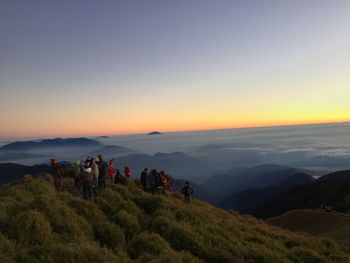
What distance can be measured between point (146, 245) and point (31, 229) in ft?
9.96

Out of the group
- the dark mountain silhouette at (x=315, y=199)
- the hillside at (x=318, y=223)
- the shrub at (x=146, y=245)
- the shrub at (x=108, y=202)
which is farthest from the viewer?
the dark mountain silhouette at (x=315, y=199)

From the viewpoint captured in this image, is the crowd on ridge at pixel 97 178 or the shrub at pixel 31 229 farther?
the crowd on ridge at pixel 97 178

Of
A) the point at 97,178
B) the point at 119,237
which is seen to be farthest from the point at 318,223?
the point at 119,237

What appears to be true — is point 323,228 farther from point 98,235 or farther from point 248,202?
point 248,202

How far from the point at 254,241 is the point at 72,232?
682 cm

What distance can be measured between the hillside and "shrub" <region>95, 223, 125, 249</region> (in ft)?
60.7

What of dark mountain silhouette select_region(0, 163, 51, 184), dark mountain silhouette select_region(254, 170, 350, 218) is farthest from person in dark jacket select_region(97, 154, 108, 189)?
dark mountain silhouette select_region(0, 163, 51, 184)

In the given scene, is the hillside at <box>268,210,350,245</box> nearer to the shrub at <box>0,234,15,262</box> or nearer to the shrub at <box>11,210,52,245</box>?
the shrub at <box>11,210,52,245</box>

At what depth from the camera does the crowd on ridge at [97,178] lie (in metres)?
14.7

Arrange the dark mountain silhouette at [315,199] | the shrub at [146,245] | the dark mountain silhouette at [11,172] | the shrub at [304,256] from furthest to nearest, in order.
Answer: the dark mountain silhouette at [11,172] → the dark mountain silhouette at [315,199] → the shrub at [304,256] → the shrub at [146,245]

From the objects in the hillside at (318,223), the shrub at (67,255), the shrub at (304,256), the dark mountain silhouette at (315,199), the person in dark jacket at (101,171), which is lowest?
the dark mountain silhouette at (315,199)

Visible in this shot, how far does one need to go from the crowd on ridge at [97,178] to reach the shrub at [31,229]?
5.01 m

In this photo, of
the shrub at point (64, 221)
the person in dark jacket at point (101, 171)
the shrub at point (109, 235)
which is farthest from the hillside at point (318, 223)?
the shrub at point (64, 221)

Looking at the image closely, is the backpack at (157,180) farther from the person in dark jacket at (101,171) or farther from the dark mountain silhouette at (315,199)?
the dark mountain silhouette at (315,199)
